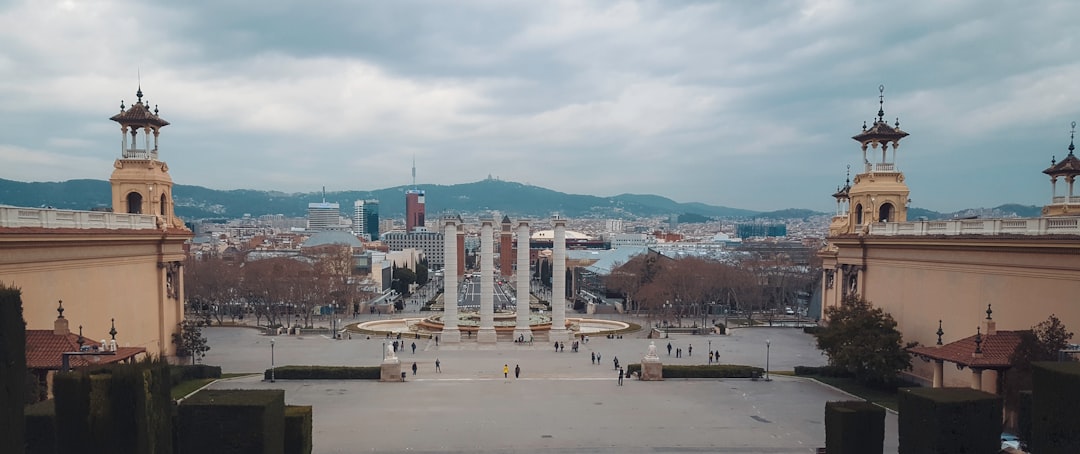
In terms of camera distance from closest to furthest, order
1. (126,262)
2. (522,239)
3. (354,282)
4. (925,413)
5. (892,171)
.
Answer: (925,413) < (126,262) < (892,171) < (522,239) < (354,282)

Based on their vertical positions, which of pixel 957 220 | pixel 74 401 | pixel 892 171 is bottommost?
pixel 74 401

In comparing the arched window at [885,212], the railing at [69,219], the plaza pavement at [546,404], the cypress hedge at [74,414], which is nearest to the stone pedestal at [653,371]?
the plaza pavement at [546,404]

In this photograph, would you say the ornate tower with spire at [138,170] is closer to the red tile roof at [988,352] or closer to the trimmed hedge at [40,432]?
the trimmed hedge at [40,432]

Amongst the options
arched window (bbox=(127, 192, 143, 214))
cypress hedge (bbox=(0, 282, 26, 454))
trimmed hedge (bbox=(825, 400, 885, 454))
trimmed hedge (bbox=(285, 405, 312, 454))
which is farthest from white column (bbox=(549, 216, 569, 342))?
cypress hedge (bbox=(0, 282, 26, 454))

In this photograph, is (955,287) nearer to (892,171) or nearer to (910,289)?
(910,289)

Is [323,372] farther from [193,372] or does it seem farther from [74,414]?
[74,414]

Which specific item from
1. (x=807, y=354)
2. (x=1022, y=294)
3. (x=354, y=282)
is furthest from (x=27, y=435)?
(x=354, y=282)

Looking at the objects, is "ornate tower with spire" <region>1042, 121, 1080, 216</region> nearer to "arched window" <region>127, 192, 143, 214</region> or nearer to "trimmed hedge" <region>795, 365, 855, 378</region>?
"trimmed hedge" <region>795, 365, 855, 378</region>

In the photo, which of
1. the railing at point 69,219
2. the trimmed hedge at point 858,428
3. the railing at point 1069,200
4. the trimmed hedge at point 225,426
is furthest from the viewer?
the railing at point 1069,200
